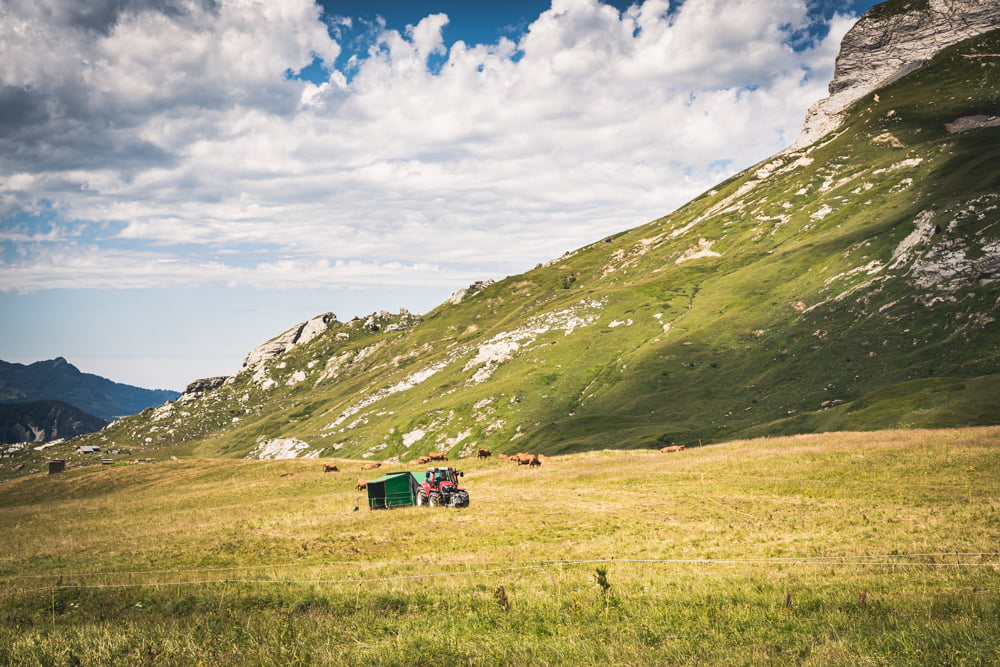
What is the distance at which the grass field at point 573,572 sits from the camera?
14406 mm

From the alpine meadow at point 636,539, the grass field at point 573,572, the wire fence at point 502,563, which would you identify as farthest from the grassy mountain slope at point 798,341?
the wire fence at point 502,563

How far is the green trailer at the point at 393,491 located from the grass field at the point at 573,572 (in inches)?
91.2

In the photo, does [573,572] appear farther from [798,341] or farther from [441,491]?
[798,341]

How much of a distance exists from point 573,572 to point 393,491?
2742cm

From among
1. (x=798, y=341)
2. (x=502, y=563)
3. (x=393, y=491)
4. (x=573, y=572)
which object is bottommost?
(x=502, y=563)

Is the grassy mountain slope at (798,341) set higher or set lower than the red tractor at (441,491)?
higher

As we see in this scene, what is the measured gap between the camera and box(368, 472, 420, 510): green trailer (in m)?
47.9

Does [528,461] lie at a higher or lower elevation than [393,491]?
lower

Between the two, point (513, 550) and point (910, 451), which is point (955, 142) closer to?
point (910, 451)

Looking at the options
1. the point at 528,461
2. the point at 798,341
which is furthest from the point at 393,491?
the point at 798,341

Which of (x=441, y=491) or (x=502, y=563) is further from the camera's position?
(x=441, y=491)

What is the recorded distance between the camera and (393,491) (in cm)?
4812

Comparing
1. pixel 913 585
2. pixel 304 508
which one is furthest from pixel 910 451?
pixel 304 508

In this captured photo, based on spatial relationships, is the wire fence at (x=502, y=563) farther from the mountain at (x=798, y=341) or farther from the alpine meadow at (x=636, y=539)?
the mountain at (x=798, y=341)
